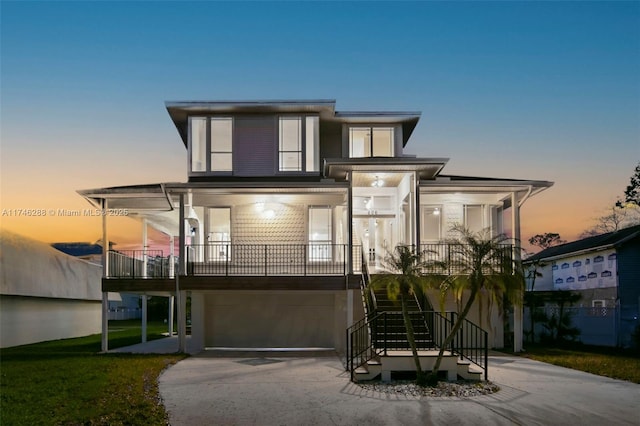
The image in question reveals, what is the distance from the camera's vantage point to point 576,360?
1705 centimetres

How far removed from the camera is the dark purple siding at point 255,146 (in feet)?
73.4

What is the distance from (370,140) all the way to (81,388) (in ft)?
48.4

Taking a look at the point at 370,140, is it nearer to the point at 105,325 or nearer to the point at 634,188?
the point at 105,325

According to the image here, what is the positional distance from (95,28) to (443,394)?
13980 millimetres

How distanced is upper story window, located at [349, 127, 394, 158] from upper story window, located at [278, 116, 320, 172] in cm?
164

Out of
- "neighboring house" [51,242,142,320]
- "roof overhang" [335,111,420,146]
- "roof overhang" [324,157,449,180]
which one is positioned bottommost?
"neighboring house" [51,242,142,320]

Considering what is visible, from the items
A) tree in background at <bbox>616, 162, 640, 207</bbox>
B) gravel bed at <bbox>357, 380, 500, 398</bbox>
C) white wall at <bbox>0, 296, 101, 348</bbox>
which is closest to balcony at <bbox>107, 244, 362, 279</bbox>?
white wall at <bbox>0, 296, 101, 348</bbox>

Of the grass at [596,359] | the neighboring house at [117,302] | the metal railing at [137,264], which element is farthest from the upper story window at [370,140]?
the neighboring house at [117,302]

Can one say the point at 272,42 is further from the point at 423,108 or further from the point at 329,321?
the point at 329,321

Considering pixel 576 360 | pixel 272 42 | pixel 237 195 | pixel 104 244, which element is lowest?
pixel 576 360

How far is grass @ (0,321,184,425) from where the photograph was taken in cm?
961

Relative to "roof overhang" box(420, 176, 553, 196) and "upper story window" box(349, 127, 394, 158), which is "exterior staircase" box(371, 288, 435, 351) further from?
"upper story window" box(349, 127, 394, 158)

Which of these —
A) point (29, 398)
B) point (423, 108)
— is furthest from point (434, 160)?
point (29, 398)

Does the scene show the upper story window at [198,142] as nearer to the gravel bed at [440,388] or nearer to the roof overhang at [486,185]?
the roof overhang at [486,185]
